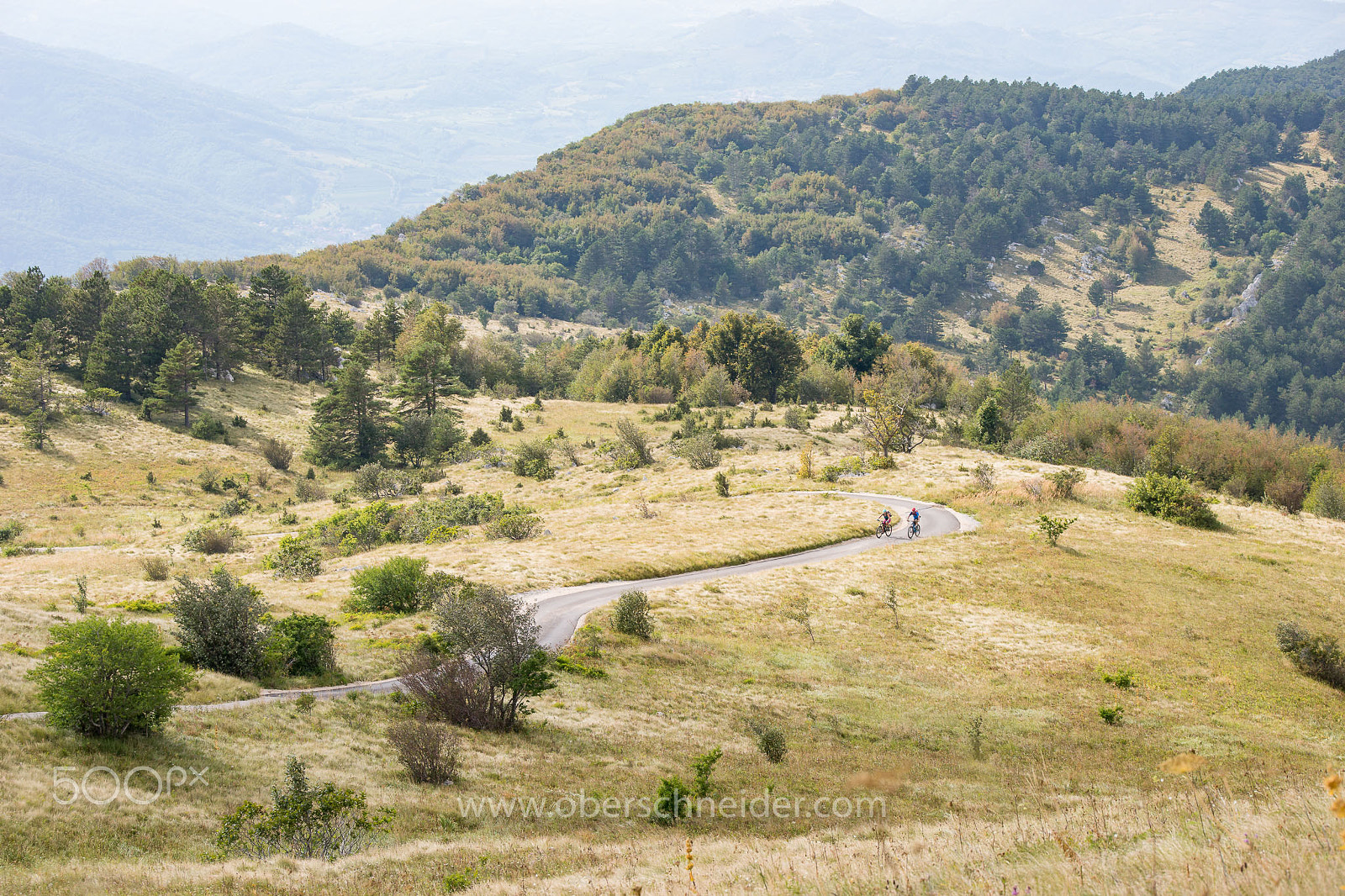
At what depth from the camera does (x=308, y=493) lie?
60.8 metres

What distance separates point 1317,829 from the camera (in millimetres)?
7348

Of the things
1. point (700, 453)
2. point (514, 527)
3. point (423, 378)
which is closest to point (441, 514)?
point (514, 527)

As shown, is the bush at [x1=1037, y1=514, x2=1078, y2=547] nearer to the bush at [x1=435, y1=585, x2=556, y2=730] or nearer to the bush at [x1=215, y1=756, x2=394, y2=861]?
the bush at [x1=435, y1=585, x2=556, y2=730]

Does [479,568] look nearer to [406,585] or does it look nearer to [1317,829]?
[406,585]

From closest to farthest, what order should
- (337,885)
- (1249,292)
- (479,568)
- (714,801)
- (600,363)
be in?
(337,885)
(714,801)
(479,568)
(600,363)
(1249,292)

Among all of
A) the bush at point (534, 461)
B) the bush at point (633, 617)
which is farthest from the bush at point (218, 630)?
the bush at point (534, 461)

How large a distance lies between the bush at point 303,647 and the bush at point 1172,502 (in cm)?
4993

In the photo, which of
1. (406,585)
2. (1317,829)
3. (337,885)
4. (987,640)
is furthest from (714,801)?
(987,640)

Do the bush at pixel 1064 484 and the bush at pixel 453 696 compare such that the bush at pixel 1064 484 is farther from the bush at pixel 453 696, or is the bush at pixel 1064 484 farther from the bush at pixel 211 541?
the bush at pixel 211 541

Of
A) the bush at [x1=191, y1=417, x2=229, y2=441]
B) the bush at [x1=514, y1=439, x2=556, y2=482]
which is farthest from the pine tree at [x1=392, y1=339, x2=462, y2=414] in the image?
the bush at [x1=514, y1=439, x2=556, y2=482]

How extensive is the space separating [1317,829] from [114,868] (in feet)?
47.0

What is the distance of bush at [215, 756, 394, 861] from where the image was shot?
34.3ft

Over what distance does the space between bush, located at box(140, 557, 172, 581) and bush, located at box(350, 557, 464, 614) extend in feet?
33.1

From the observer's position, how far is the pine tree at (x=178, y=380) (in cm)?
7106
